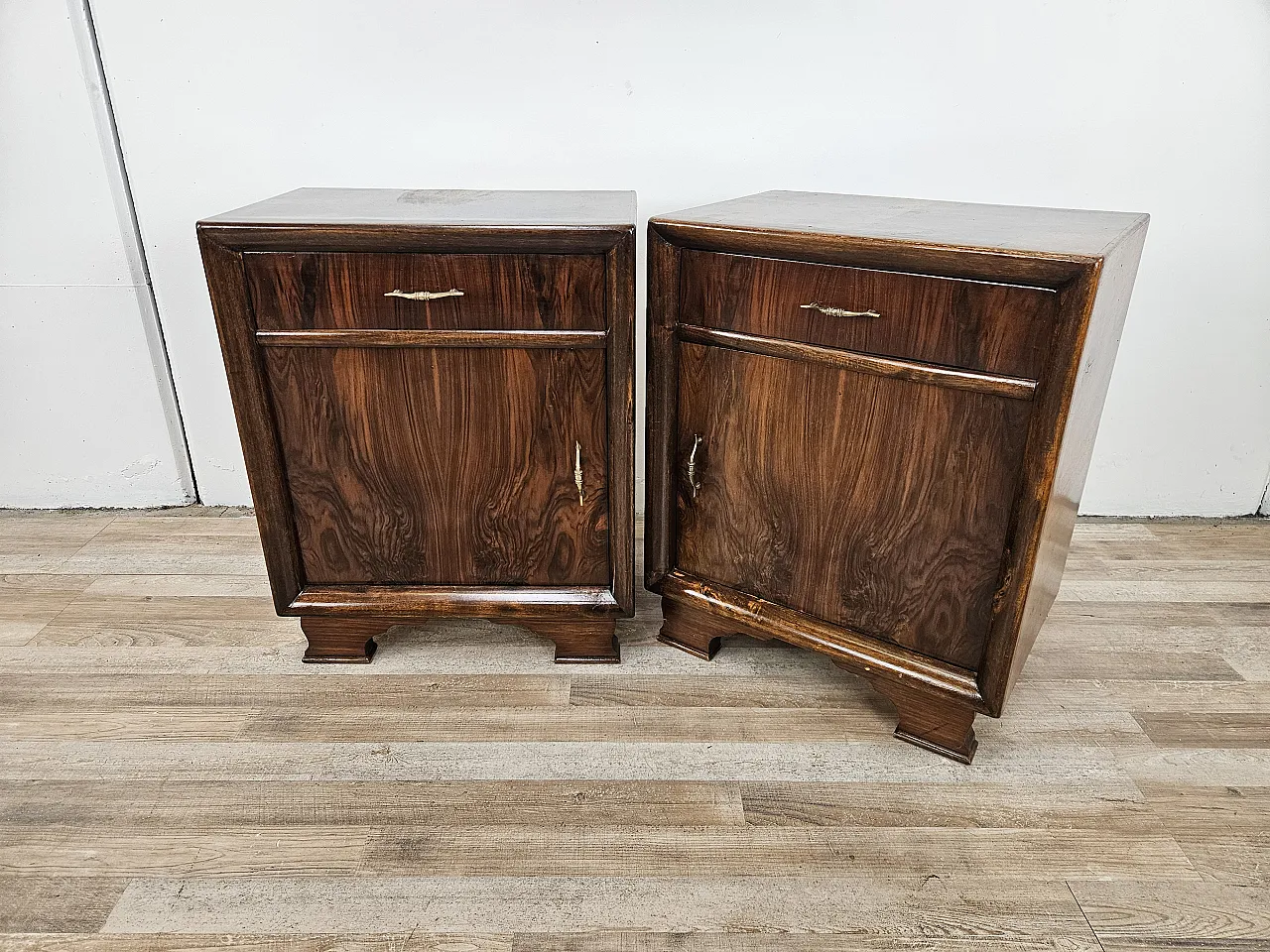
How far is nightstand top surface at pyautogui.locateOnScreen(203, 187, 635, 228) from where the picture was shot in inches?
46.3

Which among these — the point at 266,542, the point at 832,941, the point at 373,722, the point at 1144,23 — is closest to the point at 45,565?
the point at 266,542

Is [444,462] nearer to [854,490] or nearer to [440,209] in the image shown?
[440,209]

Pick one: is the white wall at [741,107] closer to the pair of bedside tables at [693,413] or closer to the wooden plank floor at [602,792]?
the pair of bedside tables at [693,413]

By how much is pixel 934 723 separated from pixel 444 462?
88 centimetres

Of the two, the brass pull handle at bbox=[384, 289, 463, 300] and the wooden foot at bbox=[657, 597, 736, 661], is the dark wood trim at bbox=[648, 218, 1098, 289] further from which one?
the wooden foot at bbox=[657, 597, 736, 661]

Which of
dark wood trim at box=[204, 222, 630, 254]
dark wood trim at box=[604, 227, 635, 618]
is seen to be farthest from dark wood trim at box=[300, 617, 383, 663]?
dark wood trim at box=[204, 222, 630, 254]

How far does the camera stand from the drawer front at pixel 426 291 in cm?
119

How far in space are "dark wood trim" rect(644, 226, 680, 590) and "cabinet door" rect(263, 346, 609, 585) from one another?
0.10m

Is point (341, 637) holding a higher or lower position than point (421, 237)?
lower

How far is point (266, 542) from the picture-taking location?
1.38 m

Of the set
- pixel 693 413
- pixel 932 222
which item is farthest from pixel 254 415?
pixel 932 222

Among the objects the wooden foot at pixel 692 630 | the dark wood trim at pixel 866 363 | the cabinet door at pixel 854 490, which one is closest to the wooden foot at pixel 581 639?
the wooden foot at pixel 692 630

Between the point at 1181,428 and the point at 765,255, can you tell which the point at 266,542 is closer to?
the point at 765,255

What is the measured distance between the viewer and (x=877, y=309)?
1109mm
